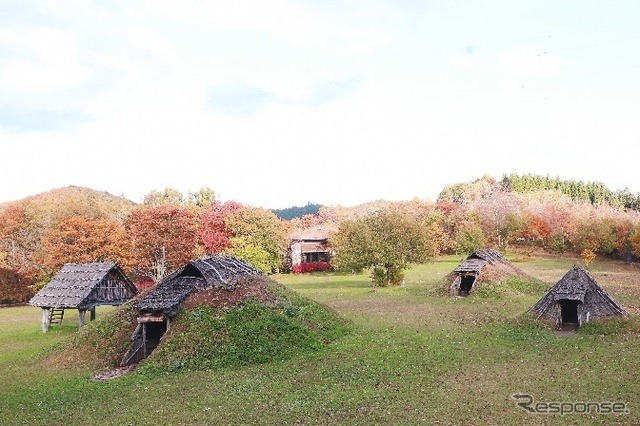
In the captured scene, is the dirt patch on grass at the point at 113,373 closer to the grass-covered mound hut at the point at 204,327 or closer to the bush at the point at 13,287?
the grass-covered mound hut at the point at 204,327

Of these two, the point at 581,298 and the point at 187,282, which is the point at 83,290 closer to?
Answer: the point at 187,282

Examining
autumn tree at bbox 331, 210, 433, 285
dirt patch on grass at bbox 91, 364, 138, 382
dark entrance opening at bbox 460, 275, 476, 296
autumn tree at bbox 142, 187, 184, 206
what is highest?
autumn tree at bbox 142, 187, 184, 206

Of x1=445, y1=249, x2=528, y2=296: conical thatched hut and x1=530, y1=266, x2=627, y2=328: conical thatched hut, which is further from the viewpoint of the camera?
x1=445, y1=249, x2=528, y2=296: conical thatched hut

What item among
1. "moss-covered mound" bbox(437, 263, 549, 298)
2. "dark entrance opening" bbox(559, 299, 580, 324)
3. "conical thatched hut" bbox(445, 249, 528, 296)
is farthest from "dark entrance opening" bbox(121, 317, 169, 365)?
"conical thatched hut" bbox(445, 249, 528, 296)

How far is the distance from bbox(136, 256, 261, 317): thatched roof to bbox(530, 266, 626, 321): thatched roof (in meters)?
17.3

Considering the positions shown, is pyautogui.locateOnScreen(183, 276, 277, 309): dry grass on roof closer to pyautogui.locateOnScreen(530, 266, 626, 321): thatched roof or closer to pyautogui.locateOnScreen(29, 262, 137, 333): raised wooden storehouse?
pyautogui.locateOnScreen(29, 262, 137, 333): raised wooden storehouse

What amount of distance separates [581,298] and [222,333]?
62.8ft

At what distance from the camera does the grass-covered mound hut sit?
77.7ft

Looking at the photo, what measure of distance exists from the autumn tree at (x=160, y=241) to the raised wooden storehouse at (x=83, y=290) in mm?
23557

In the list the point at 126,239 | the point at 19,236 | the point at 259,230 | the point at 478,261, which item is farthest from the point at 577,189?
the point at 19,236

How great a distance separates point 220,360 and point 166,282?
684cm

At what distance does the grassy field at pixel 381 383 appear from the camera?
16.4m

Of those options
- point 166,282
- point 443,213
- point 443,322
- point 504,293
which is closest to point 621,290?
point 504,293

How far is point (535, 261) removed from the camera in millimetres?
82188
